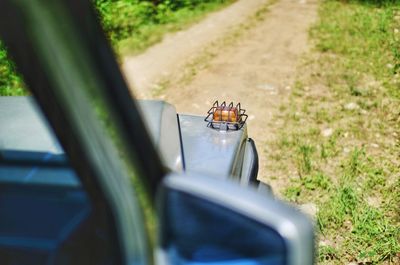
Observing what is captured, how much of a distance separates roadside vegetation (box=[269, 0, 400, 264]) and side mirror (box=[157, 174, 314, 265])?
6.23ft

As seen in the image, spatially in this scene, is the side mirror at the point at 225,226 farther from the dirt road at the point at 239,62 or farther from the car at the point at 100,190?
the dirt road at the point at 239,62

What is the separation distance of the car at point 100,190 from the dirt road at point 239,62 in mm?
2537

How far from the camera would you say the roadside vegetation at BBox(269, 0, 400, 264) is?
305cm

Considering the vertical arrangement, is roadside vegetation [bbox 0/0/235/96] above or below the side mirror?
below

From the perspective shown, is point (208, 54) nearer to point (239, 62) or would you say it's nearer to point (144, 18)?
point (239, 62)

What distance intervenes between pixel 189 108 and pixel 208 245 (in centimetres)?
378

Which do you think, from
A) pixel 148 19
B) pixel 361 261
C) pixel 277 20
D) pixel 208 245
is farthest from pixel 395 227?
pixel 148 19

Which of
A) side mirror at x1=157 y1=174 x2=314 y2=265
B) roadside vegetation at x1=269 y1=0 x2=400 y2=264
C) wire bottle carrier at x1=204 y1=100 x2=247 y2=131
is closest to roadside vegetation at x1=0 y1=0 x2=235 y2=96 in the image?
roadside vegetation at x1=269 y1=0 x2=400 y2=264

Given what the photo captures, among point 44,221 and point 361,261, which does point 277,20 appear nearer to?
point 361,261

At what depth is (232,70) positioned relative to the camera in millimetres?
5754

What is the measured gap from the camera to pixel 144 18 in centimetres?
762

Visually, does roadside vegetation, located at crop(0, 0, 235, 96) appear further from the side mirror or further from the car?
the side mirror

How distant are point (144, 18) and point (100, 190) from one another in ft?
22.4

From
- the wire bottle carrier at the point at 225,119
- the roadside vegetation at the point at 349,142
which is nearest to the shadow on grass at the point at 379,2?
the roadside vegetation at the point at 349,142
